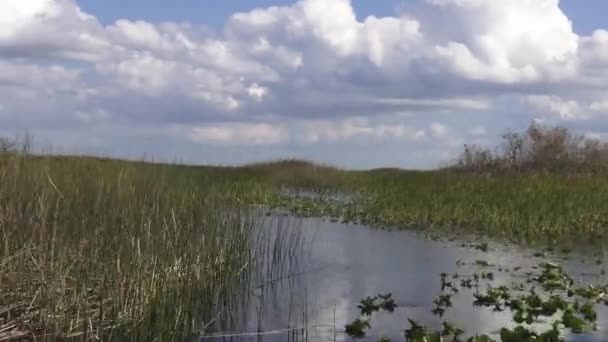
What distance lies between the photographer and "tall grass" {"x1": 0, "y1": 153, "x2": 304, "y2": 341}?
20.1 feet

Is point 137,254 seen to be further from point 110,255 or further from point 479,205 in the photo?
point 479,205

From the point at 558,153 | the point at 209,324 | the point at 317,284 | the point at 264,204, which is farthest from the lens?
the point at 558,153

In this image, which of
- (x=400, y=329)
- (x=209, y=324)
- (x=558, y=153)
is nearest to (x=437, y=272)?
(x=400, y=329)

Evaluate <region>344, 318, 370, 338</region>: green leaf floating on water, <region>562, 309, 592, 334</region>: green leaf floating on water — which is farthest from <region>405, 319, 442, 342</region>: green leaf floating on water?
<region>562, 309, 592, 334</region>: green leaf floating on water

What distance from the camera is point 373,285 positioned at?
10.1 meters

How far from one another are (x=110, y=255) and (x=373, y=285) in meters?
4.43

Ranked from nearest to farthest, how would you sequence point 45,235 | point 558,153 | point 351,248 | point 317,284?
point 45,235, point 317,284, point 351,248, point 558,153

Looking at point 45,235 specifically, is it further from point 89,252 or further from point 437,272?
point 437,272

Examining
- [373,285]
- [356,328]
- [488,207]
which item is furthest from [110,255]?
[488,207]

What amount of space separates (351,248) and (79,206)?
22.0 ft

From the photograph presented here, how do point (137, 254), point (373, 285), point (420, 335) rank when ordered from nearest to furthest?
point (420, 335) < point (137, 254) < point (373, 285)

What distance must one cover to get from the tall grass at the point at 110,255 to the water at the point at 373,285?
0.58 m

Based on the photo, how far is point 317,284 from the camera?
33.0ft

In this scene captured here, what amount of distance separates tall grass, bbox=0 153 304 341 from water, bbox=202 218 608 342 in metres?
0.58
